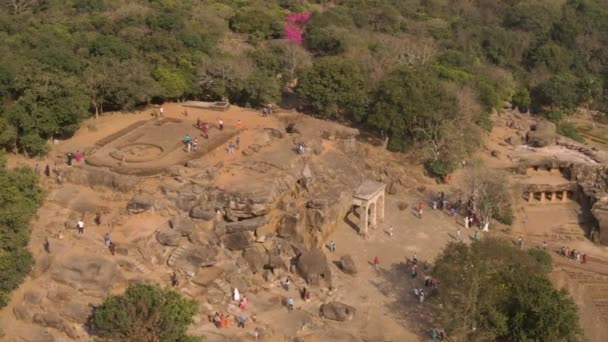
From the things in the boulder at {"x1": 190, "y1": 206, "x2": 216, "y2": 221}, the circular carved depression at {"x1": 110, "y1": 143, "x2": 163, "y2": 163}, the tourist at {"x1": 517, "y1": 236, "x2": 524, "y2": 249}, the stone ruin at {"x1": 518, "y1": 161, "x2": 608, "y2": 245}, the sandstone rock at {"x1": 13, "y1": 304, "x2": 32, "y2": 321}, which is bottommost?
the stone ruin at {"x1": 518, "y1": 161, "x2": 608, "y2": 245}

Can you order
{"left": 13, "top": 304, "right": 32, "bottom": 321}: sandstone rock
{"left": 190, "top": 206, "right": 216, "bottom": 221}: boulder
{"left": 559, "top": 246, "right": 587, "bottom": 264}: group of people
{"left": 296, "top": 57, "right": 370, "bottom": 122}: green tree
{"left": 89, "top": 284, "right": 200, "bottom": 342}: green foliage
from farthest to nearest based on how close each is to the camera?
{"left": 296, "top": 57, "right": 370, "bottom": 122}: green tree
{"left": 559, "top": 246, "right": 587, "bottom": 264}: group of people
{"left": 190, "top": 206, "right": 216, "bottom": 221}: boulder
{"left": 13, "top": 304, "right": 32, "bottom": 321}: sandstone rock
{"left": 89, "top": 284, "right": 200, "bottom": 342}: green foliage

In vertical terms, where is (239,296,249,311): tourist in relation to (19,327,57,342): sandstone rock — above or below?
below

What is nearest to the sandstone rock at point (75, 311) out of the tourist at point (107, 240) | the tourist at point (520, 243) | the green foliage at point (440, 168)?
the tourist at point (107, 240)

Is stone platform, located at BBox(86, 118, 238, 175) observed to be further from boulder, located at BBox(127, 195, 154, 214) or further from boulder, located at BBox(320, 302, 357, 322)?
boulder, located at BBox(320, 302, 357, 322)

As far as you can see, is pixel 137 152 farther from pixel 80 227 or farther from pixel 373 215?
pixel 373 215

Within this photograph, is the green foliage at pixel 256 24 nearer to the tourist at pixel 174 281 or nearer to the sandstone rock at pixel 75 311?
the tourist at pixel 174 281

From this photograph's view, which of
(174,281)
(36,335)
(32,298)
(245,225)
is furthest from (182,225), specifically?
(36,335)

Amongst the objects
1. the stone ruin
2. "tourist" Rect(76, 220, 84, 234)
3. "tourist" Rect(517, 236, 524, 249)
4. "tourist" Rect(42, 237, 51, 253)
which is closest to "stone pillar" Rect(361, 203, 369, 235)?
"tourist" Rect(517, 236, 524, 249)

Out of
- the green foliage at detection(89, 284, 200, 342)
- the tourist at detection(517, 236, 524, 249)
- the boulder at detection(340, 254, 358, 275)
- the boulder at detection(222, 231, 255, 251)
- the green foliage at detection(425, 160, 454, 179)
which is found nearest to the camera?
the green foliage at detection(89, 284, 200, 342)
